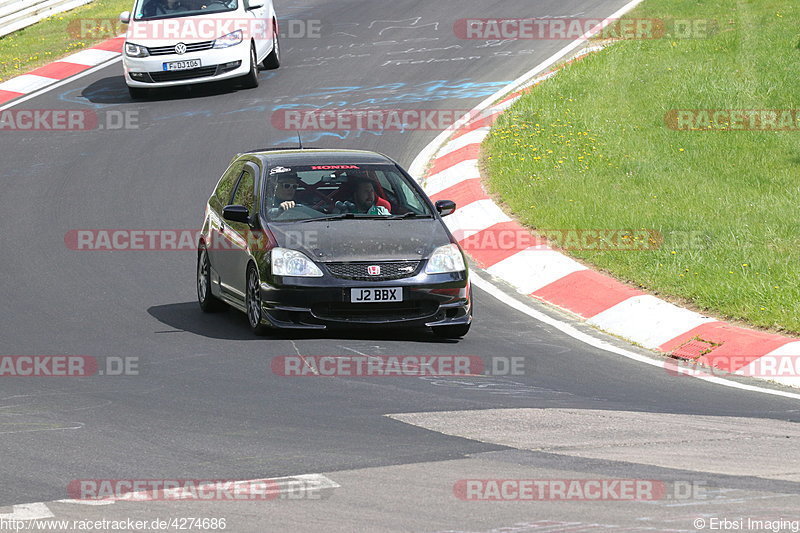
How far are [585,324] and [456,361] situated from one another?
7.06 feet

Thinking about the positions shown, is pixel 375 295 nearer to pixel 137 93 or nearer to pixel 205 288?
pixel 205 288

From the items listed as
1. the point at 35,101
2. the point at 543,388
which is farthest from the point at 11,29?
the point at 543,388

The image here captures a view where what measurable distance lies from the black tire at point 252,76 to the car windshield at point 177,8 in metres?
0.91

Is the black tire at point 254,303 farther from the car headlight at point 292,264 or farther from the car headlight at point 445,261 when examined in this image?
the car headlight at point 445,261

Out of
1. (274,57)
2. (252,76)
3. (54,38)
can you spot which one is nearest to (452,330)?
(252,76)

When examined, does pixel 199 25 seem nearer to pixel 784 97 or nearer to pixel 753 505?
pixel 784 97

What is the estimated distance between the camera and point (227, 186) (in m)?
13.0

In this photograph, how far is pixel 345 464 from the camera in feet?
22.9

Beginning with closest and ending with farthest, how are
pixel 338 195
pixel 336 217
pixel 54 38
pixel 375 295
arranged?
pixel 375 295, pixel 336 217, pixel 338 195, pixel 54 38

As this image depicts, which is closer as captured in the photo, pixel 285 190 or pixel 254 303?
pixel 254 303

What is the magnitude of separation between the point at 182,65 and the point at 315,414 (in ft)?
45.2

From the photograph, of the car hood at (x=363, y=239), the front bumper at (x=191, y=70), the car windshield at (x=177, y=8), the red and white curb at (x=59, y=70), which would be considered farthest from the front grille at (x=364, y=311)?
the red and white curb at (x=59, y=70)

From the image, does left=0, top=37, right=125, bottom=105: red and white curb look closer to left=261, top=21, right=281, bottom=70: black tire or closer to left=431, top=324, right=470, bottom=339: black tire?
left=261, top=21, right=281, bottom=70: black tire

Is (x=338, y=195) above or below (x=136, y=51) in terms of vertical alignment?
below
